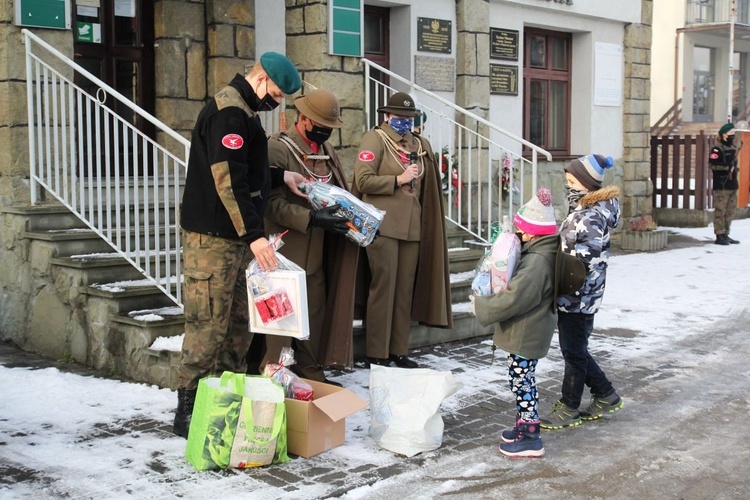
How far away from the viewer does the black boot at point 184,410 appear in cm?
479

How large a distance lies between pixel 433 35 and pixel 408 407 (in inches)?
250

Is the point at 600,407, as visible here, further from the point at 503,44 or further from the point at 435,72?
the point at 503,44

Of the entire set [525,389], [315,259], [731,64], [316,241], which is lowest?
Answer: [525,389]

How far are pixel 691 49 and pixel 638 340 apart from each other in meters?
28.0

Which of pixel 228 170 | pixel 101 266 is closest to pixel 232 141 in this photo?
pixel 228 170

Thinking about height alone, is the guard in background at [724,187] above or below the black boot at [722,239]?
above

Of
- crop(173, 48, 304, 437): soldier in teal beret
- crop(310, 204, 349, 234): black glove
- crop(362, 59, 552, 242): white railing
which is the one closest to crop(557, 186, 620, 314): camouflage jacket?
crop(310, 204, 349, 234): black glove

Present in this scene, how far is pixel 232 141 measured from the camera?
15.0ft

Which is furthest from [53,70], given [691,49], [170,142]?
[691,49]

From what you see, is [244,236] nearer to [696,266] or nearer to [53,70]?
[53,70]

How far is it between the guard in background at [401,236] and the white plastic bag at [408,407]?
4.23 ft

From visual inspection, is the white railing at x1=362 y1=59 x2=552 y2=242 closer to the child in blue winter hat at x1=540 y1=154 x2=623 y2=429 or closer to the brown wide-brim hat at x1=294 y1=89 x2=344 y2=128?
the brown wide-brim hat at x1=294 y1=89 x2=344 y2=128

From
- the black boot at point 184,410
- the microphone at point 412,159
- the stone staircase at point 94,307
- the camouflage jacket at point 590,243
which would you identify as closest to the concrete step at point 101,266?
the stone staircase at point 94,307

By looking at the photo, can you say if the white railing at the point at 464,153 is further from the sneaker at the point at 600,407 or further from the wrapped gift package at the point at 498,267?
the wrapped gift package at the point at 498,267
